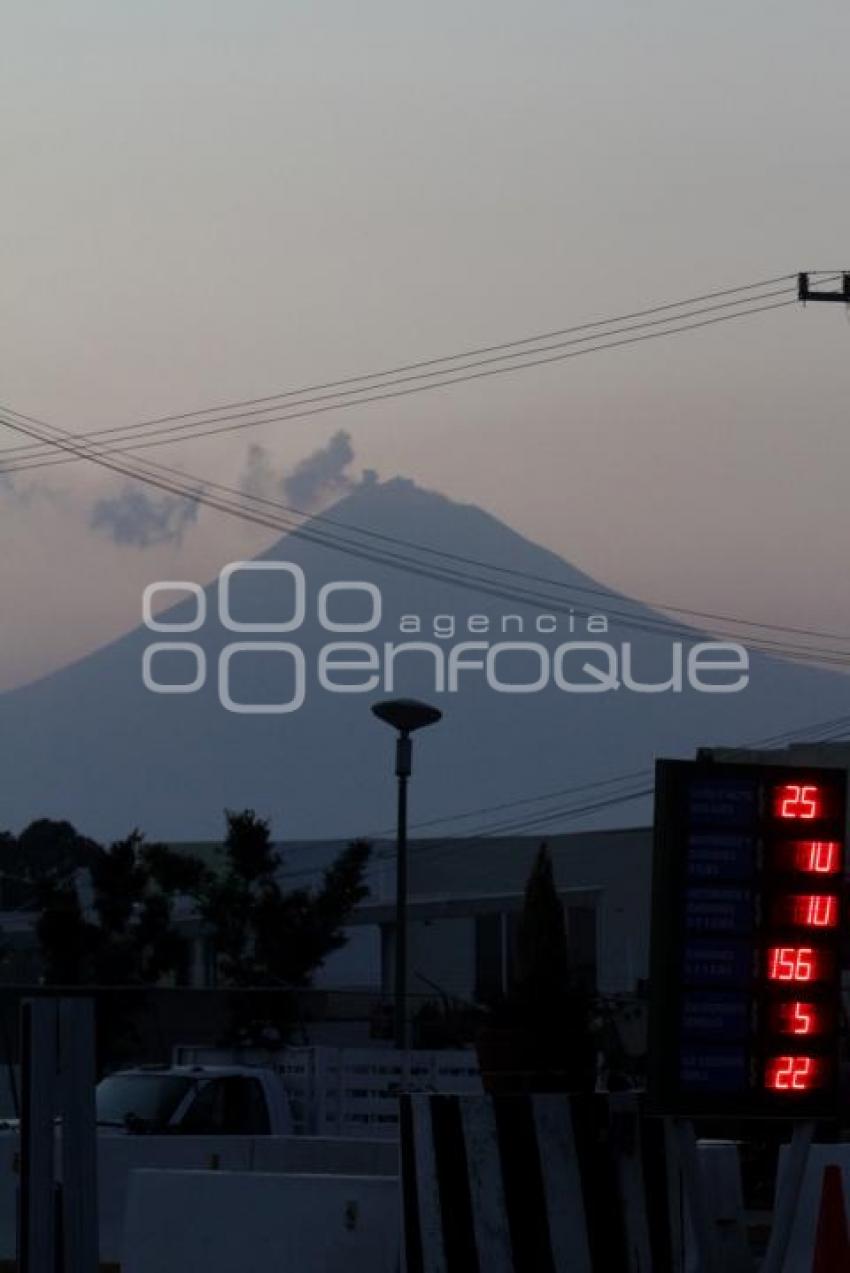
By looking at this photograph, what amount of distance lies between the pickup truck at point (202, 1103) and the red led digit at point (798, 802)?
36.4 feet

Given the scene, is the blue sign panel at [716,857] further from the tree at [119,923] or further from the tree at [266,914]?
the tree at [119,923]

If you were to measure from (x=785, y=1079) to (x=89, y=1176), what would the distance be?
3.82 meters

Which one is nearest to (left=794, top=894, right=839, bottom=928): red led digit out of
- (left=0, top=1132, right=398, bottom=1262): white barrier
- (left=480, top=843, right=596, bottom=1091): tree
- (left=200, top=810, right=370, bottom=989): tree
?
(left=0, top=1132, right=398, bottom=1262): white barrier

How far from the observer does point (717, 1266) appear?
525 inches

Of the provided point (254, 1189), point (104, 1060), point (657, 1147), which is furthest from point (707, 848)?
point (104, 1060)

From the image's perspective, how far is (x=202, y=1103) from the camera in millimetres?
23359

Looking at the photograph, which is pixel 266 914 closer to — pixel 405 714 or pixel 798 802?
pixel 405 714

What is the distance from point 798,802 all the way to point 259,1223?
3.91 meters

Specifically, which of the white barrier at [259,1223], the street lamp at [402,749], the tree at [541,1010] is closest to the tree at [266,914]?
the tree at [541,1010]

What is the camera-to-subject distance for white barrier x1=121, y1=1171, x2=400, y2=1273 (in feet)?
46.8

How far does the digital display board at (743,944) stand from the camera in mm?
12766

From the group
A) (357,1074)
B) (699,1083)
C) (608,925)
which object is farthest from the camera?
(608,925)

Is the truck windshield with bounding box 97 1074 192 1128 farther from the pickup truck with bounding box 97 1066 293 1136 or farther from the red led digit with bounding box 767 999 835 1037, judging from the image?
the red led digit with bounding box 767 999 835 1037

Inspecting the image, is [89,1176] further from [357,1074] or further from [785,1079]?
[357,1074]
